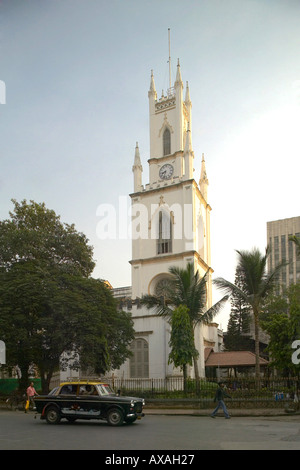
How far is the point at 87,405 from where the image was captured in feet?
48.7

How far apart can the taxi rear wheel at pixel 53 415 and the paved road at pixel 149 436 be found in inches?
7.4

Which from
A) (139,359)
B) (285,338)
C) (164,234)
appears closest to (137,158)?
(164,234)

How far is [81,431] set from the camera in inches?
512

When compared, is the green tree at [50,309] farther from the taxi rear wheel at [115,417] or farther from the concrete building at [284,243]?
the concrete building at [284,243]

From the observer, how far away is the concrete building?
9406cm

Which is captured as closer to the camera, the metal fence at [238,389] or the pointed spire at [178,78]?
the metal fence at [238,389]

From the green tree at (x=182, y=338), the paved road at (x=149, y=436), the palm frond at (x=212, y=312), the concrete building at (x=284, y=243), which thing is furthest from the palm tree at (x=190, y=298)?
the concrete building at (x=284, y=243)

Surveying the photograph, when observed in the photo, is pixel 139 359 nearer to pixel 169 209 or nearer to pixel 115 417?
pixel 169 209

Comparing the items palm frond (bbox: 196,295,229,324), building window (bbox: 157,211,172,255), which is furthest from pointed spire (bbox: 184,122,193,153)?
palm frond (bbox: 196,295,229,324)

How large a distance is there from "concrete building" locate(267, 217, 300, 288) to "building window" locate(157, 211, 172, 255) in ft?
193

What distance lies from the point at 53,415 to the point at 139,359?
1676cm

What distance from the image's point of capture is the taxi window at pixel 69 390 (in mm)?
15266
